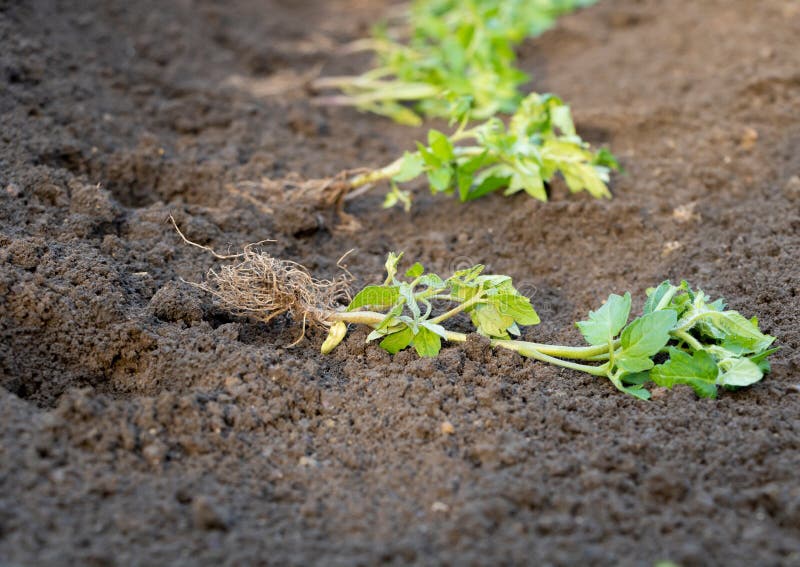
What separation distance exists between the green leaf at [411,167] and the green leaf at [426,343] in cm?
90

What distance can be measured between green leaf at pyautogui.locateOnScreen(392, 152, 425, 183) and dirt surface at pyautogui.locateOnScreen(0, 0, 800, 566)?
0.27m

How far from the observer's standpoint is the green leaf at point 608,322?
2.29 m

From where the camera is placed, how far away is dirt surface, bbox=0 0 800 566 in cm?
181

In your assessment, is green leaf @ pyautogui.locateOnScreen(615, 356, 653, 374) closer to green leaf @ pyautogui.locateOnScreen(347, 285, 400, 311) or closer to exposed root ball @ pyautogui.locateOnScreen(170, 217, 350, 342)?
green leaf @ pyautogui.locateOnScreen(347, 285, 400, 311)

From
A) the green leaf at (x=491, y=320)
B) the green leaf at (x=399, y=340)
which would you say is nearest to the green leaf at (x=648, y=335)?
the green leaf at (x=491, y=320)

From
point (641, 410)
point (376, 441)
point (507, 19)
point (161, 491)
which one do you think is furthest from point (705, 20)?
point (161, 491)

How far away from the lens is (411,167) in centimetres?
314

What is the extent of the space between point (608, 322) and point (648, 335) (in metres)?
0.13

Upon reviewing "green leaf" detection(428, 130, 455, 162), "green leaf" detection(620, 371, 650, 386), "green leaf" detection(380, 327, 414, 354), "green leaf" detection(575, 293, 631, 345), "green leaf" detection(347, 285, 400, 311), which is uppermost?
"green leaf" detection(428, 130, 455, 162)

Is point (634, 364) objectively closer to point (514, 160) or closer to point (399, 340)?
point (399, 340)

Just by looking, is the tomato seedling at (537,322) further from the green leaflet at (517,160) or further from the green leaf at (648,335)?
the green leaflet at (517,160)

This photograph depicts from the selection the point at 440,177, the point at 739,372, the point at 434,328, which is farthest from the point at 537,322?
the point at 440,177

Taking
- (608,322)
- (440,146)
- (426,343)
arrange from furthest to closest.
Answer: (440,146) → (426,343) → (608,322)

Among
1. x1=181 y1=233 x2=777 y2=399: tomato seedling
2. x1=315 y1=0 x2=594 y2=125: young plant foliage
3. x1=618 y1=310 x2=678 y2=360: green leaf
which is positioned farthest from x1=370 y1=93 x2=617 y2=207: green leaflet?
x1=618 y1=310 x2=678 y2=360: green leaf
